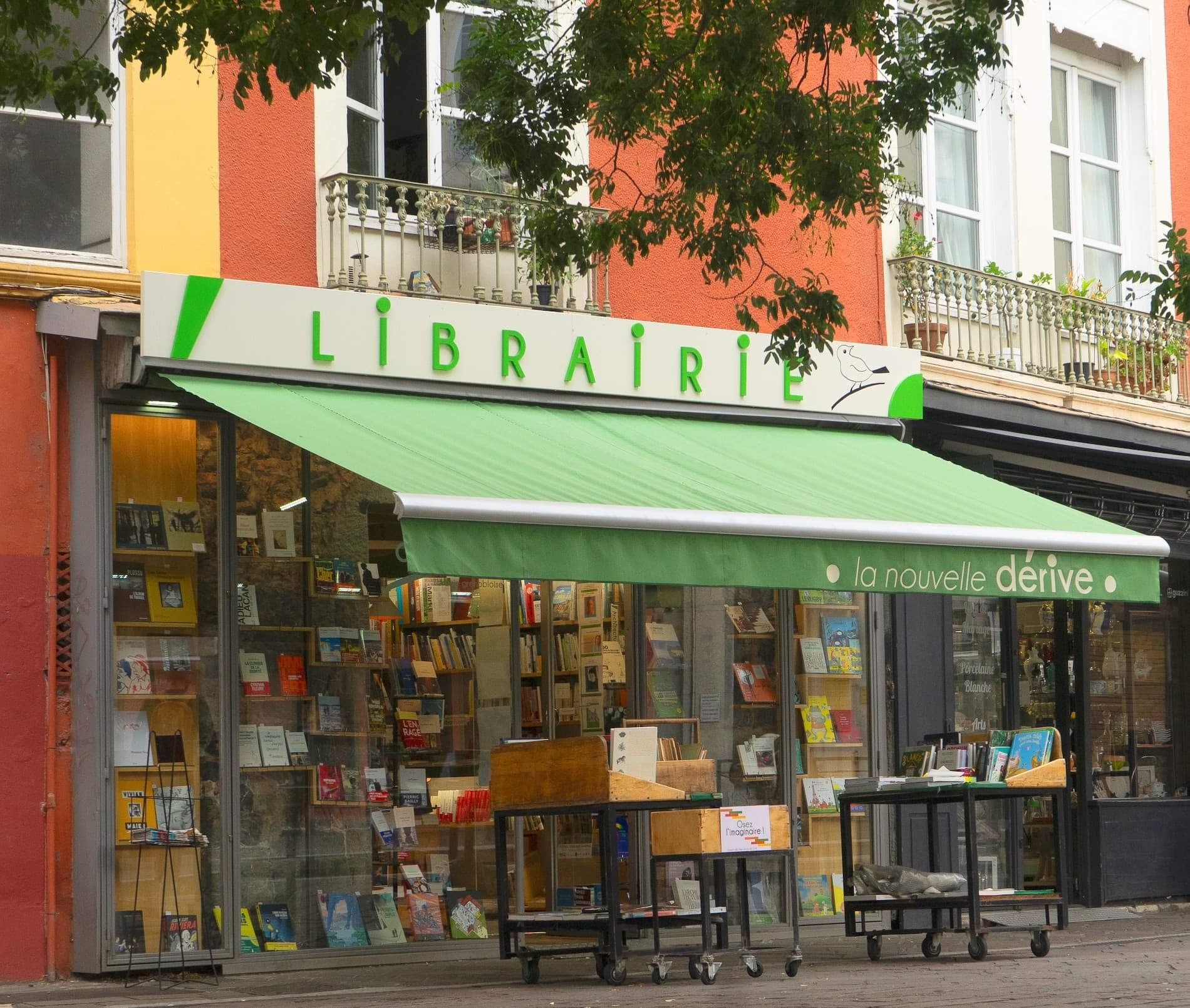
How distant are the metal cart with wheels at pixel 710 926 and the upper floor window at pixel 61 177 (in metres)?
4.48

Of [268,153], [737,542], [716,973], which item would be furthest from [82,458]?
[716,973]

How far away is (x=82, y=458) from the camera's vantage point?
967 centimetres

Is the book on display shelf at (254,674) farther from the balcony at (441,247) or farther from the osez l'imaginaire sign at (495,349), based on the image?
the balcony at (441,247)

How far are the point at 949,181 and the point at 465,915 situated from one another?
697 cm

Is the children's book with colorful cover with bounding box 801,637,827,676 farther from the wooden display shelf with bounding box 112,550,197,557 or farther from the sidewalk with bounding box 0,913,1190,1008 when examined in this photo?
the wooden display shelf with bounding box 112,550,197,557

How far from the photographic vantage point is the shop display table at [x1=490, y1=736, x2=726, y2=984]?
29.6ft

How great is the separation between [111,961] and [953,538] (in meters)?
→ 4.85

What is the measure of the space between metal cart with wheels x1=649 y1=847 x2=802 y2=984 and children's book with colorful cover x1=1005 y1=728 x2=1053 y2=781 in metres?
1.51

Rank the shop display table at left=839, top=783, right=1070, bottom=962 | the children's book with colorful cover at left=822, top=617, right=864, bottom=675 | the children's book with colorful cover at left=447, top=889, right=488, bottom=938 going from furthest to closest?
the children's book with colorful cover at left=822, top=617, right=864, bottom=675 < the children's book with colorful cover at left=447, top=889, right=488, bottom=938 < the shop display table at left=839, top=783, right=1070, bottom=962

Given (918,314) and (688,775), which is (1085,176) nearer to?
(918,314)

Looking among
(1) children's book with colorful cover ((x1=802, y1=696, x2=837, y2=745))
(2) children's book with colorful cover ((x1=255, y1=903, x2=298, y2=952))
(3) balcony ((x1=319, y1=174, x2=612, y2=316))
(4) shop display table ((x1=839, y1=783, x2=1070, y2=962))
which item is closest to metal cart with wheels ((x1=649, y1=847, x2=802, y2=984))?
(4) shop display table ((x1=839, y1=783, x2=1070, y2=962))

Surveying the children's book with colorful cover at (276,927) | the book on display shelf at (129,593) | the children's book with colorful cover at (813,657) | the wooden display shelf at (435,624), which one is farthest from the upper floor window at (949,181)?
the children's book with colorful cover at (276,927)

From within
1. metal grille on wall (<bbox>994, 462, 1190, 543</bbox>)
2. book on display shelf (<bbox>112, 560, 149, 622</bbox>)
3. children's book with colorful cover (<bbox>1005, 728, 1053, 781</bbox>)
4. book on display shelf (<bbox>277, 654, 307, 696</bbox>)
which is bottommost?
children's book with colorful cover (<bbox>1005, 728, 1053, 781</bbox>)

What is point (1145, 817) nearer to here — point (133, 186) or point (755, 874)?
point (755, 874)
